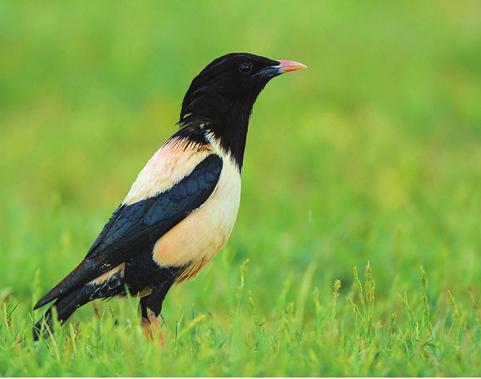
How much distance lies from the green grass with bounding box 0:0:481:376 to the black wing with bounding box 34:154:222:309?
0.25 metres

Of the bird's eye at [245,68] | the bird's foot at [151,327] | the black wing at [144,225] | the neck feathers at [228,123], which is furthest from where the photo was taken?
the bird's eye at [245,68]

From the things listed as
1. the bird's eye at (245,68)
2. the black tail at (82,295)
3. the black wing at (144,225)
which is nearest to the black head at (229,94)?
the bird's eye at (245,68)

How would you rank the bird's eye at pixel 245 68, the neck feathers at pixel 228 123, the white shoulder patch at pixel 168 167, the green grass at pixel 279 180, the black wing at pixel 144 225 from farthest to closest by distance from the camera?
the bird's eye at pixel 245 68, the neck feathers at pixel 228 123, the white shoulder patch at pixel 168 167, the black wing at pixel 144 225, the green grass at pixel 279 180

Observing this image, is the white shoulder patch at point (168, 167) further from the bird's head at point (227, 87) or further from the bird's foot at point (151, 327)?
the bird's foot at point (151, 327)

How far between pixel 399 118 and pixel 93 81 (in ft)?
11.9

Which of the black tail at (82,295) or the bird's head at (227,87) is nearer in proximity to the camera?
the black tail at (82,295)

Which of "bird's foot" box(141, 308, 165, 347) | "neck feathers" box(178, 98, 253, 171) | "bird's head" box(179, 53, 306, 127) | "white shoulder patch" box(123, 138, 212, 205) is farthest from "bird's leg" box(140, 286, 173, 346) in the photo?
"bird's head" box(179, 53, 306, 127)

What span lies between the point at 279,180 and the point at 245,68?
472cm

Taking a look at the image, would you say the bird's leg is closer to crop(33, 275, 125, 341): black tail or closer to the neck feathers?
crop(33, 275, 125, 341): black tail

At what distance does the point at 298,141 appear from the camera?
10.6m

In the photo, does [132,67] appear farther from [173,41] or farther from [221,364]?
[221,364]

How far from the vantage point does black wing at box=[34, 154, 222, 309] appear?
16.0 feet

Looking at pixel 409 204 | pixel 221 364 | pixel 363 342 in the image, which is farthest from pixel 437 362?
pixel 409 204

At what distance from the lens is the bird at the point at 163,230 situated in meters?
4.85
